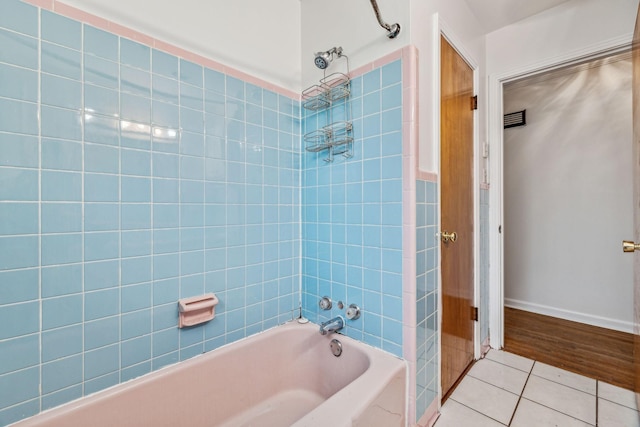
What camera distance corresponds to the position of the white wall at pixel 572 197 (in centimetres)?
229

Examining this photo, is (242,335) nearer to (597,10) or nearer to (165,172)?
(165,172)

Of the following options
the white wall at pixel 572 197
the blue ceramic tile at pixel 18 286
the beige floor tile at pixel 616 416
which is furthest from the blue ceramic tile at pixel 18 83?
the white wall at pixel 572 197

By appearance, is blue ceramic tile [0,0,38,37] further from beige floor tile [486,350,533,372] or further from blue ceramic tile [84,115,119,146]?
beige floor tile [486,350,533,372]

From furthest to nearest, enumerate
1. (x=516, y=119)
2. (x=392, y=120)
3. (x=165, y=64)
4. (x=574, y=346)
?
(x=516, y=119), (x=574, y=346), (x=392, y=120), (x=165, y=64)

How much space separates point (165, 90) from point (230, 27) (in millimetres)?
523

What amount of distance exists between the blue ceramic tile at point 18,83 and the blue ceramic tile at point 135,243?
537 mm

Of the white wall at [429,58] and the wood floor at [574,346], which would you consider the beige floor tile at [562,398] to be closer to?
the wood floor at [574,346]

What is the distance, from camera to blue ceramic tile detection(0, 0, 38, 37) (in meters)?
0.82

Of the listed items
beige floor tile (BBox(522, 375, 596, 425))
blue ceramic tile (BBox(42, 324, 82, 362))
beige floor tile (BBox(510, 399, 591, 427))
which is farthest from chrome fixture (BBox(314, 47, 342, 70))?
beige floor tile (BBox(522, 375, 596, 425))

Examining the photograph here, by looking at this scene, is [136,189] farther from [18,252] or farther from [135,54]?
[135,54]

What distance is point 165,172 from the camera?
1135 millimetres

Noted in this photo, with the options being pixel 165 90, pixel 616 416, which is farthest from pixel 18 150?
pixel 616 416

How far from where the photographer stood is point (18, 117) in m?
0.84

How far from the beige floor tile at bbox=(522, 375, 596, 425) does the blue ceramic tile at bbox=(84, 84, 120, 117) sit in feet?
8.36
